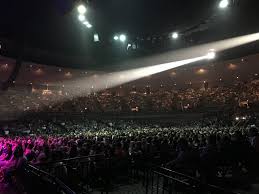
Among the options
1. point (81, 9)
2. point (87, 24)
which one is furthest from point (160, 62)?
point (81, 9)

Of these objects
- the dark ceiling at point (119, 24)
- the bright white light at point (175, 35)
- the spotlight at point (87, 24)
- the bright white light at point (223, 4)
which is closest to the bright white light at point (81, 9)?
the dark ceiling at point (119, 24)

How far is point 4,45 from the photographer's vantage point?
26.2m

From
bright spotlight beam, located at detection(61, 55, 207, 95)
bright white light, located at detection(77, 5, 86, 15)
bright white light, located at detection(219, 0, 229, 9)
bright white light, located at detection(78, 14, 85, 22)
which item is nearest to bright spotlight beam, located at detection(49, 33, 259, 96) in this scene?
bright spotlight beam, located at detection(61, 55, 207, 95)

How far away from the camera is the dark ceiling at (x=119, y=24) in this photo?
1814 cm

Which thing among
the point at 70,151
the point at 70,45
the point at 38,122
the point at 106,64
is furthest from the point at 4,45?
the point at 70,151

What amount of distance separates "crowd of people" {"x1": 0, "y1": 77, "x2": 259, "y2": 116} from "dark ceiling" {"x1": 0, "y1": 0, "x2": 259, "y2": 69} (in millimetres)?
7098

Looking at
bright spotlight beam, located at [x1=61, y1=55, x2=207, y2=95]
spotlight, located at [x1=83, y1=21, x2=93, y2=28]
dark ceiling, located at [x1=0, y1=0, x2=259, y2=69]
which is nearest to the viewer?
dark ceiling, located at [x1=0, y1=0, x2=259, y2=69]

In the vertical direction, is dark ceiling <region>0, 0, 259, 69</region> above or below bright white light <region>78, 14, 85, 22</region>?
above

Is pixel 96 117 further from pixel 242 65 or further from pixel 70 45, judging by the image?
pixel 242 65

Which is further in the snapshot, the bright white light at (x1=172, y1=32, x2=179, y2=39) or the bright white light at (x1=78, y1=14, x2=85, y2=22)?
the bright white light at (x1=172, y1=32, x2=179, y2=39)

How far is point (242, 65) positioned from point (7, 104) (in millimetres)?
23717

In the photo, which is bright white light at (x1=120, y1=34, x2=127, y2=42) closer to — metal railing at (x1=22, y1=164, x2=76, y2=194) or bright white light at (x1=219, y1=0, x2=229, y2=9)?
bright white light at (x1=219, y1=0, x2=229, y2=9)

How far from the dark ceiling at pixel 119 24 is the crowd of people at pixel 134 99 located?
7.10 m

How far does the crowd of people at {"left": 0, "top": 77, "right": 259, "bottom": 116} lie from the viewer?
33.0 metres
